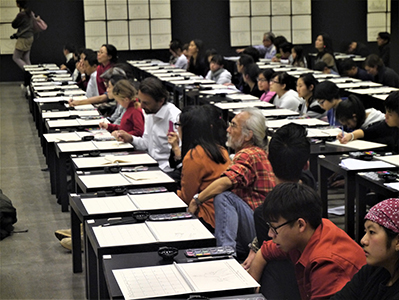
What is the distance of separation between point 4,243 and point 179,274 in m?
2.81

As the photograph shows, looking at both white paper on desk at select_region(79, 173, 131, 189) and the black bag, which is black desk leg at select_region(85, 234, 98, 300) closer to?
white paper on desk at select_region(79, 173, 131, 189)

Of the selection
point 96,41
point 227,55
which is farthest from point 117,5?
point 227,55

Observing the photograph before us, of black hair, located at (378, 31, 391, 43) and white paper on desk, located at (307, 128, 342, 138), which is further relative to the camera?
black hair, located at (378, 31, 391, 43)

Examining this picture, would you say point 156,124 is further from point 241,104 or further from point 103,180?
point 241,104

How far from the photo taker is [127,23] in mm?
16344

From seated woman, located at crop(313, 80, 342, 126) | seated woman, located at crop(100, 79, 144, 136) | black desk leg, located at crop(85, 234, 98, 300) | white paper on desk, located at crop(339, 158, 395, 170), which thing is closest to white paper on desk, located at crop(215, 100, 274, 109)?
seated woman, located at crop(313, 80, 342, 126)

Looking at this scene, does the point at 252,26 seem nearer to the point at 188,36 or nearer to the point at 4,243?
the point at 188,36

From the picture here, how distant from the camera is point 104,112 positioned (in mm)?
8102

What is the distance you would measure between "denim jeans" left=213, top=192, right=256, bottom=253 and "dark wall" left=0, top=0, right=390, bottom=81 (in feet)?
44.2

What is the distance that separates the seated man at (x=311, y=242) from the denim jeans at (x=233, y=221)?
3.29 feet

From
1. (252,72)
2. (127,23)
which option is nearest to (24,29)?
(127,23)

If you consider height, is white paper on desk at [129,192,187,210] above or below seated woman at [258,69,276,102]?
below

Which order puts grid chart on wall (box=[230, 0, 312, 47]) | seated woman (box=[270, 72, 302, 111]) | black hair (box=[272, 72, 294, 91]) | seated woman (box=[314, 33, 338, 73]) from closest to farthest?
black hair (box=[272, 72, 294, 91]) < seated woman (box=[270, 72, 302, 111]) < seated woman (box=[314, 33, 338, 73]) < grid chart on wall (box=[230, 0, 312, 47])

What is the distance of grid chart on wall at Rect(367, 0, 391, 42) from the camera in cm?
1725
